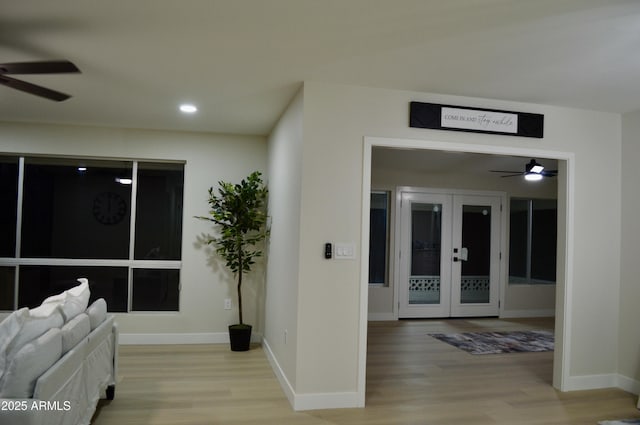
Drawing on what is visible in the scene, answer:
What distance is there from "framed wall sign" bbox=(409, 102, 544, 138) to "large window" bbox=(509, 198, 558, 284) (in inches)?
170

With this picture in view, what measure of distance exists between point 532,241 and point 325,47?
6770mm

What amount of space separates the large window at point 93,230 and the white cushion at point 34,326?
121 inches

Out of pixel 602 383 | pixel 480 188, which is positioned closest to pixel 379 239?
pixel 480 188

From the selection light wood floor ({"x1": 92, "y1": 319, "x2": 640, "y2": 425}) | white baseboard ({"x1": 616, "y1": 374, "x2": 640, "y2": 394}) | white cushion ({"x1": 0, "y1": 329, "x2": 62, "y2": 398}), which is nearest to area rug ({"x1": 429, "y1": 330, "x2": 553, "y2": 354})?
A: light wood floor ({"x1": 92, "y1": 319, "x2": 640, "y2": 425})

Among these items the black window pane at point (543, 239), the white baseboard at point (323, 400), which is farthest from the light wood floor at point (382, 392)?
the black window pane at point (543, 239)

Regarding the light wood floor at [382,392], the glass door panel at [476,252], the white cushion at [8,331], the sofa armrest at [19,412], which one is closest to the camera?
the sofa armrest at [19,412]

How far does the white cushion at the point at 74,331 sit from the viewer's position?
2.63m

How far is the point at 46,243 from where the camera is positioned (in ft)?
18.7

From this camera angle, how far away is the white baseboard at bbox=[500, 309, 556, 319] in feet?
25.7

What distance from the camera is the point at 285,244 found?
14.0ft

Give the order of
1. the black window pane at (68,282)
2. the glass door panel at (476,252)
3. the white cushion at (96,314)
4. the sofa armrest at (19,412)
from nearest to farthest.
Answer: the sofa armrest at (19,412), the white cushion at (96,314), the black window pane at (68,282), the glass door panel at (476,252)

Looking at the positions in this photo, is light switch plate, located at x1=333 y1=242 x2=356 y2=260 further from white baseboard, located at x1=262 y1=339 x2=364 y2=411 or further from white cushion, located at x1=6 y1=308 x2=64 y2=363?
white cushion, located at x1=6 y1=308 x2=64 y2=363

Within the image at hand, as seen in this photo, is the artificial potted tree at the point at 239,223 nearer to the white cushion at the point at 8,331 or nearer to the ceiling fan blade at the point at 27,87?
the ceiling fan blade at the point at 27,87

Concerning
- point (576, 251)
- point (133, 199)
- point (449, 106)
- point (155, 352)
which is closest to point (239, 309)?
point (155, 352)
